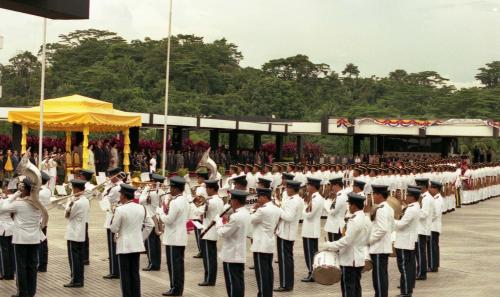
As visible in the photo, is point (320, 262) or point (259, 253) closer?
point (320, 262)

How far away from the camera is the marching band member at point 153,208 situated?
14.2m

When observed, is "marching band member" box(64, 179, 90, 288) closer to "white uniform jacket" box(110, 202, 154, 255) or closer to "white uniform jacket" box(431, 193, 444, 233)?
"white uniform jacket" box(110, 202, 154, 255)

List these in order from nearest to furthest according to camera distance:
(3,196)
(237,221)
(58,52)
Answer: (237,221)
(3,196)
(58,52)

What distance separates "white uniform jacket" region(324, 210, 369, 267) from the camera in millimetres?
10484

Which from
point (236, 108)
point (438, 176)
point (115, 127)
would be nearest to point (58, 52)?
point (236, 108)

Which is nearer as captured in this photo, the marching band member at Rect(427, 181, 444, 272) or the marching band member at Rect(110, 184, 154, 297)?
the marching band member at Rect(110, 184, 154, 297)

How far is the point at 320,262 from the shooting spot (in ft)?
33.6

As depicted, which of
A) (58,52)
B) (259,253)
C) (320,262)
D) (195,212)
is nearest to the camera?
(320,262)

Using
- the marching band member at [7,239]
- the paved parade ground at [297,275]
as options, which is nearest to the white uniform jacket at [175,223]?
the paved parade ground at [297,275]

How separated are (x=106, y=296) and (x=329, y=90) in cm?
9304

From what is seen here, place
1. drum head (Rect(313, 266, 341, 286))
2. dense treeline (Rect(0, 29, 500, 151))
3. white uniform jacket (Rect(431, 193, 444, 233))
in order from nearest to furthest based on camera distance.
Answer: drum head (Rect(313, 266, 341, 286)), white uniform jacket (Rect(431, 193, 444, 233)), dense treeline (Rect(0, 29, 500, 151))

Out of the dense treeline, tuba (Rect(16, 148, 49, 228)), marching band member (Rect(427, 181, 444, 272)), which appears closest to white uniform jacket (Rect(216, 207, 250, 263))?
tuba (Rect(16, 148, 49, 228))

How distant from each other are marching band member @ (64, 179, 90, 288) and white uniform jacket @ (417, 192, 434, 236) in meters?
5.68

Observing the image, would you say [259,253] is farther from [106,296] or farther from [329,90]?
[329,90]
